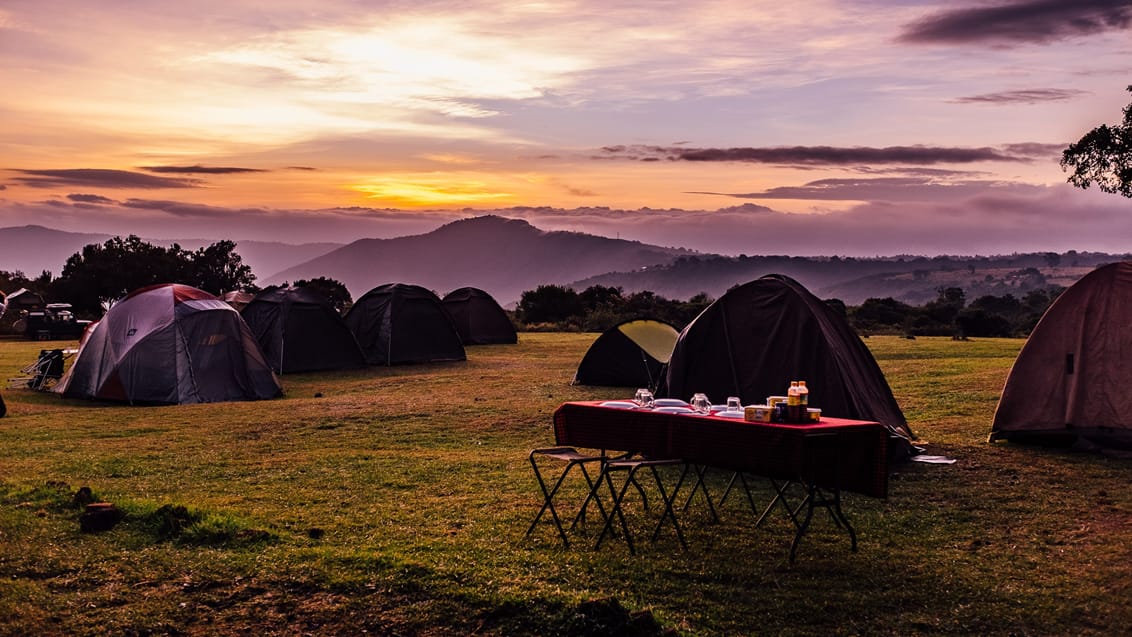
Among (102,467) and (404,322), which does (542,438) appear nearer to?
(102,467)

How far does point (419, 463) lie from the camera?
41.9 feet

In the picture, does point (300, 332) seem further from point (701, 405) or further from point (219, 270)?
point (219, 270)

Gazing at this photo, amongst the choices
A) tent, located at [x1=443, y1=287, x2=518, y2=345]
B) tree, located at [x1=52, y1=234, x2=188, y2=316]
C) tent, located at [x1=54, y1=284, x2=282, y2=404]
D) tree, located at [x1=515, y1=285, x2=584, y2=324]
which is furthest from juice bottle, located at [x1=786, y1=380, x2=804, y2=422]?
tree, located at [x1=52, y1=234, x2=188, y2=316]

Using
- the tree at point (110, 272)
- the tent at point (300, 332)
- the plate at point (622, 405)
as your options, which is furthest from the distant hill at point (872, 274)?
the plate at point (622, 405)

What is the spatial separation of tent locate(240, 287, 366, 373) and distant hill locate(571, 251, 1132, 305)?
3000 inches

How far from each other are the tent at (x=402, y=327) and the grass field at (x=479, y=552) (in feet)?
47.3

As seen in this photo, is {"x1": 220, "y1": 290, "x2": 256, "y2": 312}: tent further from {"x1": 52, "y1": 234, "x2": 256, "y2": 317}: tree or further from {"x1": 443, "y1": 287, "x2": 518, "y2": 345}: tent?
{"x1": 52, "y1": 234, "x2": 256, "y2": 317}: tree

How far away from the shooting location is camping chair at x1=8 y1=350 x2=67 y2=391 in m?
23.1

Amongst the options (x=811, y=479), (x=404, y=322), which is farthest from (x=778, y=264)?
(x=811, y=479)

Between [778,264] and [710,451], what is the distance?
12845 cm

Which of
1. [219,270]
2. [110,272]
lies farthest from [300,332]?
[219,270]

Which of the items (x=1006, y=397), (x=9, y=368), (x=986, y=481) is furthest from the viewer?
(x=9, y=368)

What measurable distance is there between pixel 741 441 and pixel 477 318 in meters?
31.4

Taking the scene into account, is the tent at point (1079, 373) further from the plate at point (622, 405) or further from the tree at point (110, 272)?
the tree at point (110, 272)
